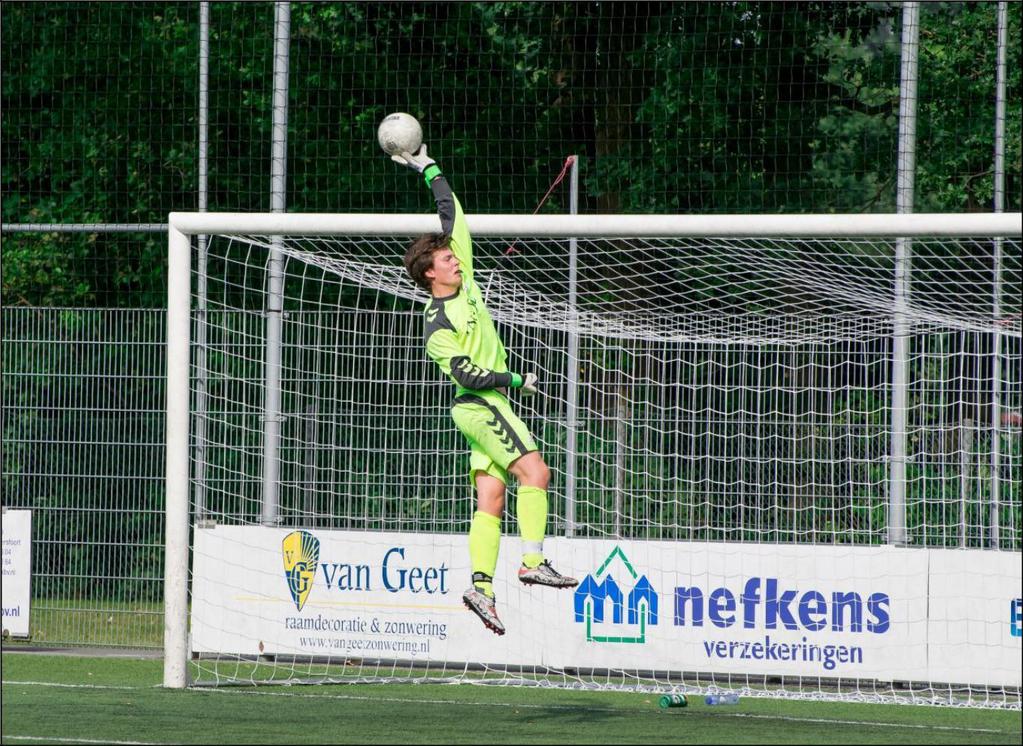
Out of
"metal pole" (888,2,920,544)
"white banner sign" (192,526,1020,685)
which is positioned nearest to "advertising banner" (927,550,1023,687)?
"white banner sign" (192,526,1020,685)

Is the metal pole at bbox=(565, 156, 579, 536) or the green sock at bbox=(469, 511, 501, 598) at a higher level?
the metal pole at bbox=(565, 156, 579, 536)

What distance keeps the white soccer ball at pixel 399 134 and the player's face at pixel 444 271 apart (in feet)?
1.96

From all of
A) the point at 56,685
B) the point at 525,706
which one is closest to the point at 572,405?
the point at 525,706

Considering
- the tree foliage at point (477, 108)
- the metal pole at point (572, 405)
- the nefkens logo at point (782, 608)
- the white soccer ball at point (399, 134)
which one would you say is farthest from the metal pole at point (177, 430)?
the tree foliage at point (477, 108)

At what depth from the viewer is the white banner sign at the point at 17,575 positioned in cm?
1310

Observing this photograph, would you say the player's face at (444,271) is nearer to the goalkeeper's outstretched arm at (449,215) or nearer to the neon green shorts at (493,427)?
the goalkeeper's outstretched arm at (449,215)

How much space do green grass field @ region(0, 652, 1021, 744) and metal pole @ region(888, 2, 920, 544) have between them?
5.32 ft

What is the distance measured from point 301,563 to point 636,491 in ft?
8.44

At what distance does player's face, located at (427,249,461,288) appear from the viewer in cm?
835

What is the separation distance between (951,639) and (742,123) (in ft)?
22.1

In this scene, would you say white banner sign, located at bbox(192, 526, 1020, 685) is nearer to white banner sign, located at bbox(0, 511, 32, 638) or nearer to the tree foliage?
white banner sign, located at bbox(0, 511, 32, 638)

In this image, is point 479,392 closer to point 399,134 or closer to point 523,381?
point 523,381

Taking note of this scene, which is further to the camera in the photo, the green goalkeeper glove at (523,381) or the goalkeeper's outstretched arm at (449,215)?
the goalkeeper's outstretched arm at (449,215)

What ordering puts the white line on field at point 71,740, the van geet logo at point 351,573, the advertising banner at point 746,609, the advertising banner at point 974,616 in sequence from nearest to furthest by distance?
the white line on field at point 71,740, the advertising banner at point 974,616, the advertising banner at point 746,609, the van geet logo at point 351,573
